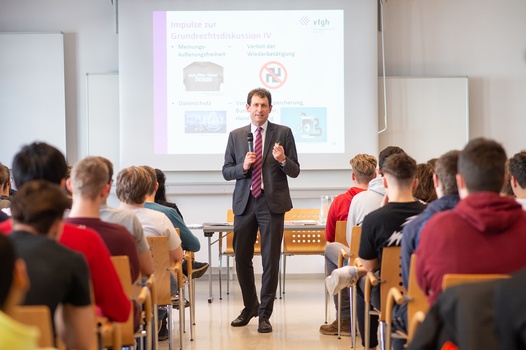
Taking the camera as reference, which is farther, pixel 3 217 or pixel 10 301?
pixel 3 217

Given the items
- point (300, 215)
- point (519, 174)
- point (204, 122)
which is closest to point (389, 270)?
point (519, 174)

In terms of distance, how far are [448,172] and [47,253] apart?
1801 mm

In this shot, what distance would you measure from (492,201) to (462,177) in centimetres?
19

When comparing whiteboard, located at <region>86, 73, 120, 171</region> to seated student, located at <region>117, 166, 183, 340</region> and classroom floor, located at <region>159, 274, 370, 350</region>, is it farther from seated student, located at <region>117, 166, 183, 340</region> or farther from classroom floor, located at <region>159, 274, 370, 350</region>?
seated student, located at <region>117, 166, 183, 340</region>

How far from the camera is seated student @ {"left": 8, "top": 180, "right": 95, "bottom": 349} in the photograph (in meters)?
1.99

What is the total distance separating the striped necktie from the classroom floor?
1000 millimetres

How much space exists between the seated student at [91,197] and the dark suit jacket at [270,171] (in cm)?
238

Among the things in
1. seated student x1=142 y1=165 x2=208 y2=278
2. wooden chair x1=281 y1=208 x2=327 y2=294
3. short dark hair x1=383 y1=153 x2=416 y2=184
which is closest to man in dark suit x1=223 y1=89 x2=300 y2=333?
seated student x1=142 y1=165 x2=208 y2=278

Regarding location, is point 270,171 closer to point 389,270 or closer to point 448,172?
point 389,270

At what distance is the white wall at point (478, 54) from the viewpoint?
832 cm

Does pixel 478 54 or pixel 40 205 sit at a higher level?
pixel 478 54

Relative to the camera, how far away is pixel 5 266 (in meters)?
1.43

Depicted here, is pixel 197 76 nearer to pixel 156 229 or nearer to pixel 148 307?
pixel 156 229

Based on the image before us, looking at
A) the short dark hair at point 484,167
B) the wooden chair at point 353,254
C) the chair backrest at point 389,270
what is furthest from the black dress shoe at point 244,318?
the short dark hair at point 484,167
